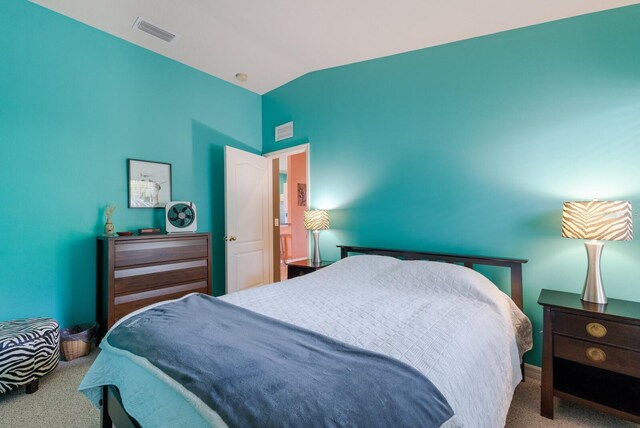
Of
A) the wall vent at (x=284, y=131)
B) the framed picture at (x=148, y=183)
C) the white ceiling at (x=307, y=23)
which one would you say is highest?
the white ceiling at (x=307, y=23)

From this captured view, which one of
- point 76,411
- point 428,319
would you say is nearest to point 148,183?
point 76,411

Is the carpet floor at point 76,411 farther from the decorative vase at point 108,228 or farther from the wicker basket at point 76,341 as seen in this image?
the decorative vase at point 108,228

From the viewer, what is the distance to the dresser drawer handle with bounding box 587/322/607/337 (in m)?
1.51

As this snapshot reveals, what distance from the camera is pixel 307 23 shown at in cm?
242

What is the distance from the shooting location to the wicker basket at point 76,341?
231 cm

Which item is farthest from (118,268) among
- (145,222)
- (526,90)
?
(526,90)

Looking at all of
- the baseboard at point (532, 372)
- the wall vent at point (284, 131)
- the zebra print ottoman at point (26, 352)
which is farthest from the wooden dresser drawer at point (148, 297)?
the baseboard at point (532, 372)

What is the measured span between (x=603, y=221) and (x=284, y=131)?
10.5ft

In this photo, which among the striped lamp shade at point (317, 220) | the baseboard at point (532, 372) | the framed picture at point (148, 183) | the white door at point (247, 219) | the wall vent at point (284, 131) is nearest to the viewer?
the baseboard at point (532, 372)

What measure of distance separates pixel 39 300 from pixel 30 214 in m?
0.73

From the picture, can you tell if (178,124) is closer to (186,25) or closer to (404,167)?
(186,25)

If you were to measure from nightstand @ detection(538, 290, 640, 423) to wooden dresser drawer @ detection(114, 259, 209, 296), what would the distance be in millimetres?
2925

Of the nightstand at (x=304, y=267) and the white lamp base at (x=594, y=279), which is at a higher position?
the white lamp base at (x=594, y=279)

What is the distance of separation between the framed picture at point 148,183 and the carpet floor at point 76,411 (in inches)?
63.7
